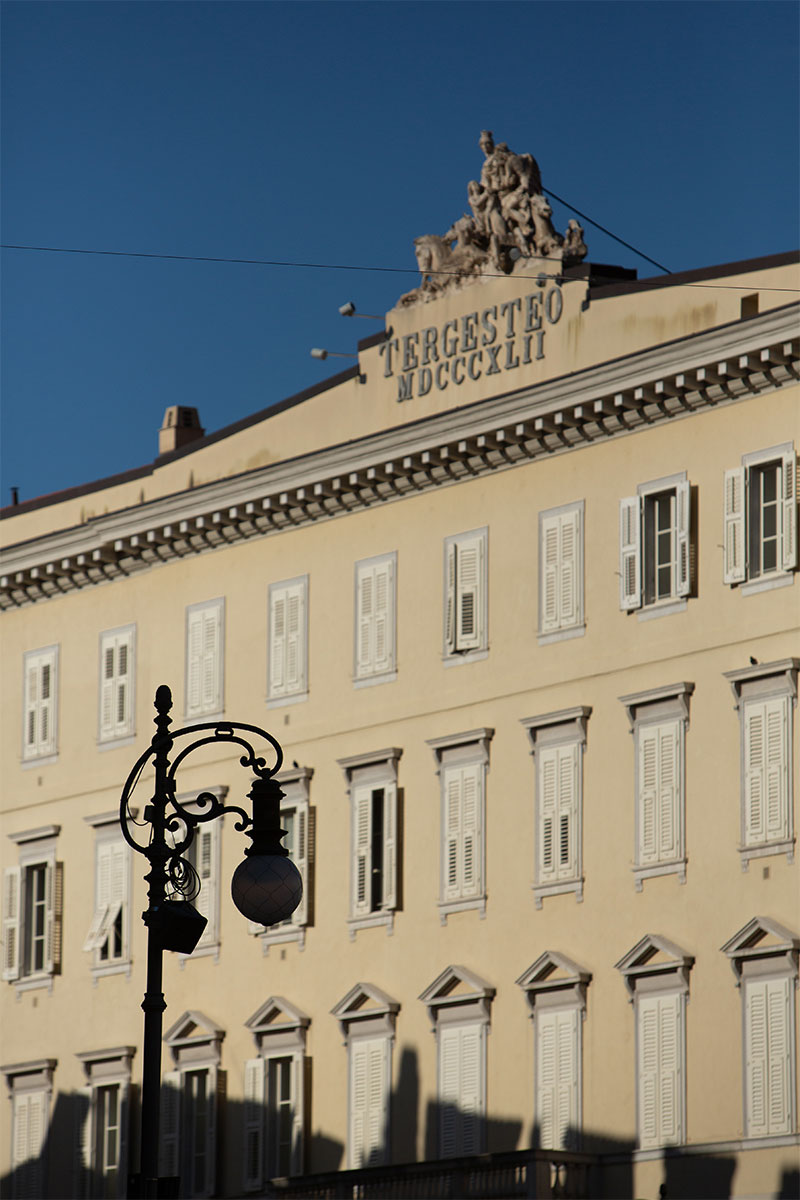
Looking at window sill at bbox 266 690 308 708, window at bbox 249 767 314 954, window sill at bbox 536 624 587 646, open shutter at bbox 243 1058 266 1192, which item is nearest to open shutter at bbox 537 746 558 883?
window sill at bbox 536 624 587 646

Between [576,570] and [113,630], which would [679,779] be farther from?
[113,630]

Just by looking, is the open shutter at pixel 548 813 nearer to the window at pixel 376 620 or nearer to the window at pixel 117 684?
the window at pixel 376 620

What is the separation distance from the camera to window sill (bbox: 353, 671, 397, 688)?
41844 mm

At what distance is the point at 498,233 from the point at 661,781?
8.79 meters

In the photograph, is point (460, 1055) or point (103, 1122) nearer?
point (460, 1055)

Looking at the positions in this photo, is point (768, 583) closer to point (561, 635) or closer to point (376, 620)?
point (561, 635)

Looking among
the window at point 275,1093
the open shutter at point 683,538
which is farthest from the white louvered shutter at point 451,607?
the window at point 275,1093

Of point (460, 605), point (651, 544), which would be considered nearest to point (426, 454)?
point (460, 605)

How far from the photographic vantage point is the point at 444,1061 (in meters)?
39.8

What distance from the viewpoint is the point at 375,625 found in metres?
42.2

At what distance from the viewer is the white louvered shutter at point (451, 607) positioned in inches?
1604

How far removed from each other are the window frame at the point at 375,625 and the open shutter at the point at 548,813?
3.64m

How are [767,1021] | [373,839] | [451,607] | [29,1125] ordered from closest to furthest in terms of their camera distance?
[767,1021] → [451,607] → [373,839] → [29,1125]

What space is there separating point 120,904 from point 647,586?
12210 mm
